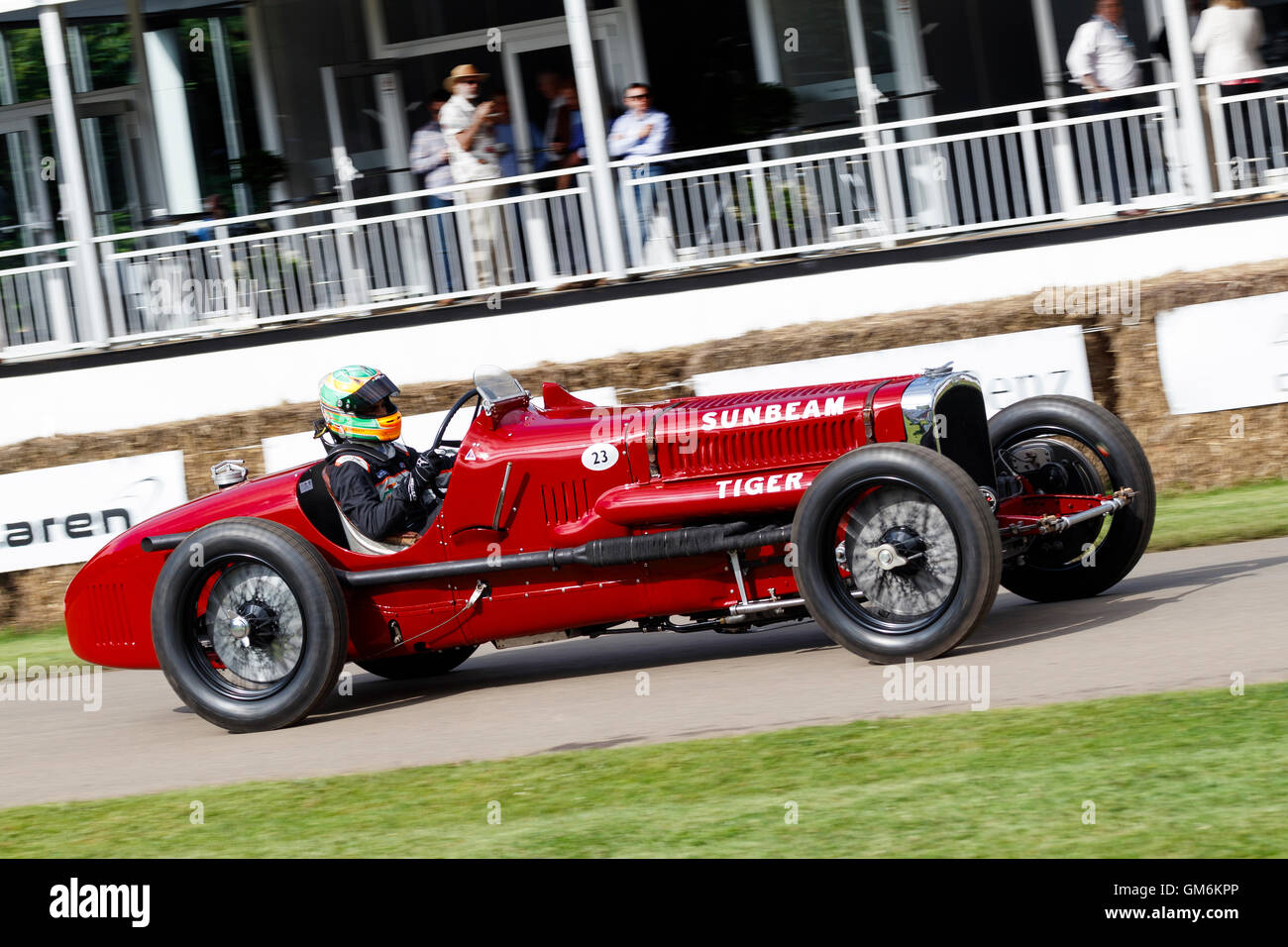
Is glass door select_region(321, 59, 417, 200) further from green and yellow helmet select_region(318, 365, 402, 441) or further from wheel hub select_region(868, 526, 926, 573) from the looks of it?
wheel hub select_region(868, 526, 926, 573)

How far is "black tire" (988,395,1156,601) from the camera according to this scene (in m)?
7.33

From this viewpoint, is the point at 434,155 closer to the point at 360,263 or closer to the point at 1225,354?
the point at 360,263

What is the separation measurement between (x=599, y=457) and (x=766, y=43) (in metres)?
9.72

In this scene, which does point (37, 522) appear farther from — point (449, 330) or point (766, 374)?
point (766, 374)

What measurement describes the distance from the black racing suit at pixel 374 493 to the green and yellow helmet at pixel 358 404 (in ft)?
0.28

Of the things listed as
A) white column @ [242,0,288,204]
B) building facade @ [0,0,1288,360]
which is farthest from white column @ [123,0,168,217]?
white column @ [242,0,288,204]

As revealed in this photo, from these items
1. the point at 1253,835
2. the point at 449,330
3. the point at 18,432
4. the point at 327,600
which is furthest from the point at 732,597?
the point at 18,432

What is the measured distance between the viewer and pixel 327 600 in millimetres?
6891

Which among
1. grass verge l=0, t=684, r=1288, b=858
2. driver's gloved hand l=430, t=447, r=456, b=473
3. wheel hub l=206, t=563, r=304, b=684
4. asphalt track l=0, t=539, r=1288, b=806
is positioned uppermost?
driver's gloved hand l=430, t=447, r=456, b=473

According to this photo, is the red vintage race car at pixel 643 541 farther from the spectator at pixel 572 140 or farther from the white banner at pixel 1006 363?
the spectator at pixel 572 140

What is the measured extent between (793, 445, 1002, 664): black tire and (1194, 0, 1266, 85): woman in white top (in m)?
8.73

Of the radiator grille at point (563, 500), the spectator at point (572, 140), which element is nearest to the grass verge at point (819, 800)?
the radiator grille at point (563, 500)

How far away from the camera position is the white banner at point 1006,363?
10.9 meters

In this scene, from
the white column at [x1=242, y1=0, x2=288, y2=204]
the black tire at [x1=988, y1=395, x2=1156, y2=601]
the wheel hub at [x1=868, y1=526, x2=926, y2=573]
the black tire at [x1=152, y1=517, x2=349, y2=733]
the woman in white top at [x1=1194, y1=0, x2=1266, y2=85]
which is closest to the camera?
the wheel hub at [x1=868, y1=526, x2=926, y2=573]
